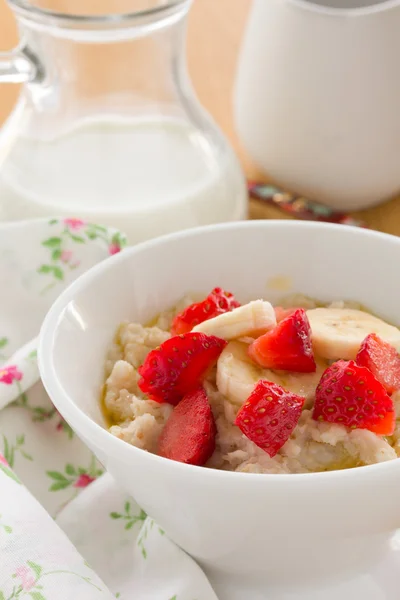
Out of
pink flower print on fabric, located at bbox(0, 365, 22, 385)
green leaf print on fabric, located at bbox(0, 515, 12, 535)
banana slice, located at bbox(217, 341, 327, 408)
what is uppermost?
banana slice, located at bbox(217, 341, 327, 408)

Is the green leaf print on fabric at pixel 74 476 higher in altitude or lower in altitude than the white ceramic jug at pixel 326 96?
lower

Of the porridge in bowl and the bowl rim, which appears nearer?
the bowl rim

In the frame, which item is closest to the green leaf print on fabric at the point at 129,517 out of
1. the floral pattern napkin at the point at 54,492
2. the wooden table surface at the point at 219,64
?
the floral pattern napkin at the point at 54,492

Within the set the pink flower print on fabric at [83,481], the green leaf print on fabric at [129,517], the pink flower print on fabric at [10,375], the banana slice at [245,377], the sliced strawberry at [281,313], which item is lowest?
the pink flower print on fabric at [83,481]

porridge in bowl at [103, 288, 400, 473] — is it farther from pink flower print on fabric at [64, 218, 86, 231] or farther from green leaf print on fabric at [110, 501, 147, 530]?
pink flower print on fabric at [64, 218, 86, 231]

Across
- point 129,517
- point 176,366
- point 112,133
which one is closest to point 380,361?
point 176,366

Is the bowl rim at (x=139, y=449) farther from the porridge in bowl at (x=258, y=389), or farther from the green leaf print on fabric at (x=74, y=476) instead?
the green leaf print on fabric at (x=74, y=476)

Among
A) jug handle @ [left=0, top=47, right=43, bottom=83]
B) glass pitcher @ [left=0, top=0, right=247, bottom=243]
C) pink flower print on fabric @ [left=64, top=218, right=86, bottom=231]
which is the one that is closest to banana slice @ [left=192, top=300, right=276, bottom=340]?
pink flower print on fabric @ [left=64, top=218, right=86, bottom=231]
